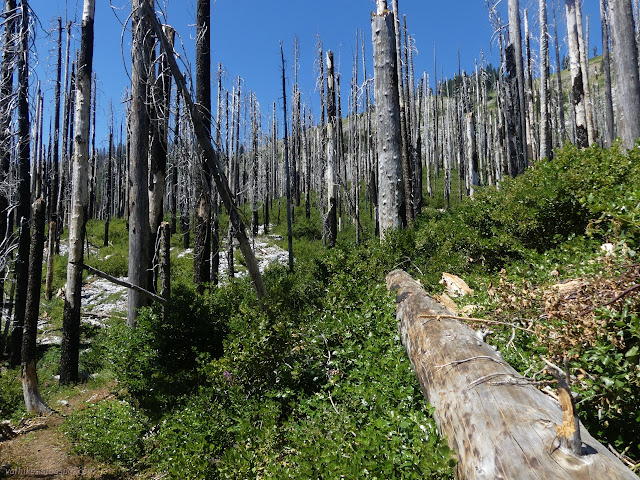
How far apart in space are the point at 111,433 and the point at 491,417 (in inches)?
178

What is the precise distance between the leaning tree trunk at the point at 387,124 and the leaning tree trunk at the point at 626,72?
3.93 metres

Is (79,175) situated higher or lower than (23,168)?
lower

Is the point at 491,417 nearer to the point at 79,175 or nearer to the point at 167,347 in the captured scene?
the point at 167,347

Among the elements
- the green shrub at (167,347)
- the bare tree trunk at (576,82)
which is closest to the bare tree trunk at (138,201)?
the green shrub at (167,347)

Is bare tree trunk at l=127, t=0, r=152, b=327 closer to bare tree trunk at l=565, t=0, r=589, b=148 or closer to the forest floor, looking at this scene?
the forest floor

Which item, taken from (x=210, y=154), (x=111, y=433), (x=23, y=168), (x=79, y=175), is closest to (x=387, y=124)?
(x=210, y=154)

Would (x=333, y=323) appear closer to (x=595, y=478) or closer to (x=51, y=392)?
(x=595, y=478)

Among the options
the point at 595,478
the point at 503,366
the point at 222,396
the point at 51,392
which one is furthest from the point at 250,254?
the point at 51,392

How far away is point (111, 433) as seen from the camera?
463cm

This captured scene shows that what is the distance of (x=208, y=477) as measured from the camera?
3.38m

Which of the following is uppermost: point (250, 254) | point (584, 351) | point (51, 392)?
point (250, 254)

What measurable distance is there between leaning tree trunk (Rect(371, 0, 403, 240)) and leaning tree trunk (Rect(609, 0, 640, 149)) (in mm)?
3934

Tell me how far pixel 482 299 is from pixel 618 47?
6.19 metres

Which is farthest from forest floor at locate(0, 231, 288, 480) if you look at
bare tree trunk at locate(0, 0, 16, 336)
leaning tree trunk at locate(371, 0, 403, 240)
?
leaning tree trunk at locate(371, 0, 403, 240)
